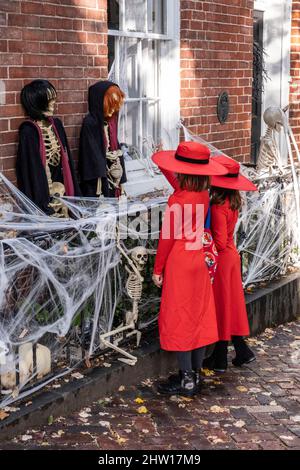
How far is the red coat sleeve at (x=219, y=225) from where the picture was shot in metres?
5.50

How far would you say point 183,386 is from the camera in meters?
5.25

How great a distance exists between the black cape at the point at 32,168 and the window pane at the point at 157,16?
2.36m

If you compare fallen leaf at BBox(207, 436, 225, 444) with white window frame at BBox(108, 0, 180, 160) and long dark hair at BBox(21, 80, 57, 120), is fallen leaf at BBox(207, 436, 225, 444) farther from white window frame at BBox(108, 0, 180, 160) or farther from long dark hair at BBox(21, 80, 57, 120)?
white window frame at BBox(108, 0, 180, 160)

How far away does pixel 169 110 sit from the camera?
25.2 ft

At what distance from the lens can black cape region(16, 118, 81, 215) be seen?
550 cm

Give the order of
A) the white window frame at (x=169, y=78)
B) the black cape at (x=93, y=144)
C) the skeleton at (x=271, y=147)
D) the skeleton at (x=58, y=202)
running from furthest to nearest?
the skeleton at (x=271, y=147)
the white window frame at (x=169, y=78)
the black cape at (x=93, y=144)
the skeleton at (x=58, y=202)

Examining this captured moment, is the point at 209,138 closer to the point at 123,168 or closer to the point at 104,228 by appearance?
the point at 123,168

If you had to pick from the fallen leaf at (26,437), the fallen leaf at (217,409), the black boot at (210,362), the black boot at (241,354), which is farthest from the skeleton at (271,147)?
the fallen leaf at (26,437)

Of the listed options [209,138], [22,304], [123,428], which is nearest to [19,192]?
[22,304]

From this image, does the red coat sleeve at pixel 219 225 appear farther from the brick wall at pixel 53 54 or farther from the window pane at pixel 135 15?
the window pane at pixel 135 15

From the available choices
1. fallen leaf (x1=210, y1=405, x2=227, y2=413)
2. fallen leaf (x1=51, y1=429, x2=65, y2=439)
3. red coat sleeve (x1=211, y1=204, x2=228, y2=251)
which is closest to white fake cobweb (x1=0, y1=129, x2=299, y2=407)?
fallen leaf (x1=51, y1=429, x2=65, y2=439)

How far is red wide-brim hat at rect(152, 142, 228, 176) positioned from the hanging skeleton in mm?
906

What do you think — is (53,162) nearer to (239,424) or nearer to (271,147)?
(239,424)
